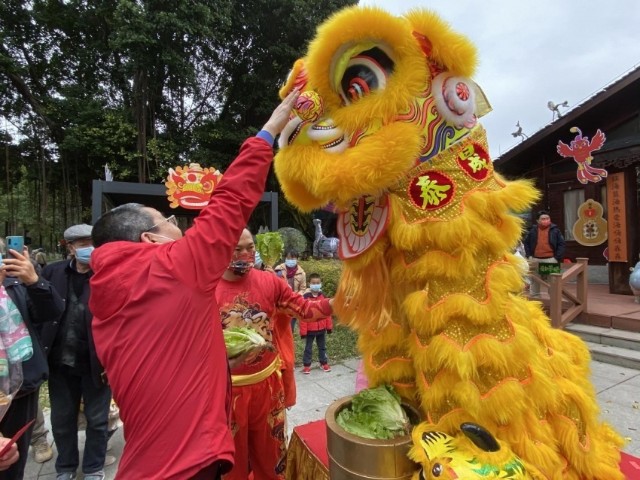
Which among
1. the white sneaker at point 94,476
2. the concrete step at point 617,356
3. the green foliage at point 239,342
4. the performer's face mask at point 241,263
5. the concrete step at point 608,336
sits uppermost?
the performer's face mask at point 241,263

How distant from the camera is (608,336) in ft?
17.0

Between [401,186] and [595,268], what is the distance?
9.50 metres

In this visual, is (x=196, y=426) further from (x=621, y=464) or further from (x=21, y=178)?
(x=21, y=178)

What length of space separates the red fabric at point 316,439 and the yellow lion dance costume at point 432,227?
1.89 feet

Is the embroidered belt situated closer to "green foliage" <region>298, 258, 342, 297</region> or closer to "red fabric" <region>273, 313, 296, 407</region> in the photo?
"red fabric" <region>273, 313, 296, 407</region>

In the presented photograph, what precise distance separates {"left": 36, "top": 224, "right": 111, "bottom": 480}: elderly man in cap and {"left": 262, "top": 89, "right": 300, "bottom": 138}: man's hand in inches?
75.4

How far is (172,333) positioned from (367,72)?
3.59 feet

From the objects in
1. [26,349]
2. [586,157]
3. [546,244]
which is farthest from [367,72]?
[586,157]

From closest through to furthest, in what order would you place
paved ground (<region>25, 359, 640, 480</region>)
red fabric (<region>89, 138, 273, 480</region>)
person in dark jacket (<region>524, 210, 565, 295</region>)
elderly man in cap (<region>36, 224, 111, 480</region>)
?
red fabric (<region>89, 138, 273, 480</region>) → elderly man in cap (<region>36, 224, 111, 480</region>) → paved ground (<region>25, 359, 640, 480</region>) → person in dark jacket (<region>524, 210, 565, 295</region>)

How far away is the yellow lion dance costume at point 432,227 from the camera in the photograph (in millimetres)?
1298

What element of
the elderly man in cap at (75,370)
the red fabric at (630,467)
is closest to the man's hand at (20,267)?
the elderly man in cap at (75,370)

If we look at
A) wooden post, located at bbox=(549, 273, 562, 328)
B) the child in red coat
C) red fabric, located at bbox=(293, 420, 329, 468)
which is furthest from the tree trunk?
red fabric, located at bbox=(293, 420, 329, 468)

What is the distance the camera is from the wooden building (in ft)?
22.3

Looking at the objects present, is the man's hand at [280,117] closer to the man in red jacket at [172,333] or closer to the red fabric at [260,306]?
the man in red jacket at [172,333]
